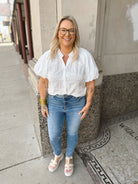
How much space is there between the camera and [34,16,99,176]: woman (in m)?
1.43

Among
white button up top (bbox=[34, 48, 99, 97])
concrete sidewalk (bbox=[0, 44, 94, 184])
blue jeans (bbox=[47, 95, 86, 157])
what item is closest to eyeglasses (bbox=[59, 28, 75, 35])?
white button up top (bbox=[34, 48, 99, 97])

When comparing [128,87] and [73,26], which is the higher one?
[73,26]

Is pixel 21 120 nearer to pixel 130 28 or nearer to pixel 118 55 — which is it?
pixel 118 55

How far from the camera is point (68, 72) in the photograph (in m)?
1.45

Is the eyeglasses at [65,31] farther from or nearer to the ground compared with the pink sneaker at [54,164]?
farther from the ground

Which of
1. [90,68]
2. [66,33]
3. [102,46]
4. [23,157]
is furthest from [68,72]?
[23,157]

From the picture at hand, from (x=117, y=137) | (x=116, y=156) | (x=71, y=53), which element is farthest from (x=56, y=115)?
(x=117, y=137)

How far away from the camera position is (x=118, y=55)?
2.51 metres

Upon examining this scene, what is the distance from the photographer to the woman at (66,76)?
1431mm

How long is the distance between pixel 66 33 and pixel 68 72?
14.4 inches

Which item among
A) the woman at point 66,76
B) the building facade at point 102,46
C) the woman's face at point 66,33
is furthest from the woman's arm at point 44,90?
the woman's face at point 66,33

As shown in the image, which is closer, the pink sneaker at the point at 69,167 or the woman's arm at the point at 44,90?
the woman's arm at the point at 44,90

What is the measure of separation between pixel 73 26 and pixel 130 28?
1537 millimetres

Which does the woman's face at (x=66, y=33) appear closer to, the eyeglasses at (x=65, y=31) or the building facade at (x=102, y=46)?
the eyeglasses at (x=65, y=31)
